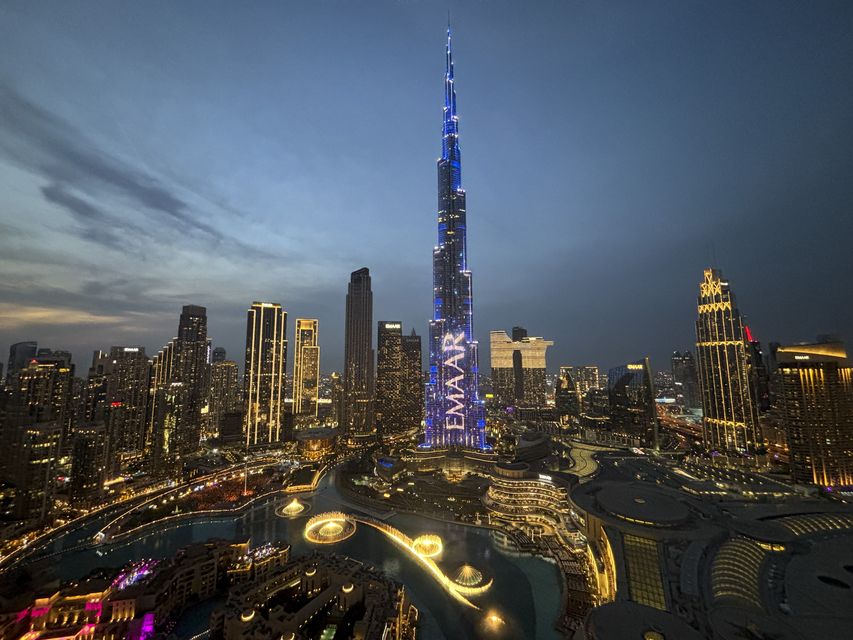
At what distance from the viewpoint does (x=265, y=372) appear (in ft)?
407

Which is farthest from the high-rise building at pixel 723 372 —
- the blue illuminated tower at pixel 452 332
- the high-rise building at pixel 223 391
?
the high-rise building at pixel 223 391

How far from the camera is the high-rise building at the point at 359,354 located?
459 feet

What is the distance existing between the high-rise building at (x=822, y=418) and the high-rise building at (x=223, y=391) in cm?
16372

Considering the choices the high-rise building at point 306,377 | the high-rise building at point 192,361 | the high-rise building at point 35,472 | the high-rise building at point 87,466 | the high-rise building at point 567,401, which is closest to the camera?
the high-rise building at point 35,472

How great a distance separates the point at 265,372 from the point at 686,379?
189 metres

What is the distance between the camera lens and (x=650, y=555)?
27062 mm

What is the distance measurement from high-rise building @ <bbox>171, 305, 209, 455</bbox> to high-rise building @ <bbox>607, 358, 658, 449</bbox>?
111314 mm

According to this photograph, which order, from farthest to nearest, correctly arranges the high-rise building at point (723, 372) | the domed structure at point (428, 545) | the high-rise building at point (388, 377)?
the high-rise building at point (388, 377) < the high-rise building at point (723, 372) < the domed structure at point (428, 545)

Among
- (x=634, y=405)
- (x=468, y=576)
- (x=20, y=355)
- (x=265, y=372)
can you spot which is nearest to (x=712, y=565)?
(x=468, y=576)

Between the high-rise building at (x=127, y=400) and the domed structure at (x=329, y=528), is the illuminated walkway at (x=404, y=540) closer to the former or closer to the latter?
the domed structure at (x=329, y=528)

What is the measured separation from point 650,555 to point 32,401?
3551 inches

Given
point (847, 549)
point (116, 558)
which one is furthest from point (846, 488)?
point (116, 558)

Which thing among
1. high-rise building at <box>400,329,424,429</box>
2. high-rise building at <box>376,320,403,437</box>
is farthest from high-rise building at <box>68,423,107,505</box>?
high-rise building at <box>400,329,424,429</box>

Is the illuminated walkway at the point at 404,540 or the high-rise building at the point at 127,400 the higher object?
the high-rise building at the point at 127,400
